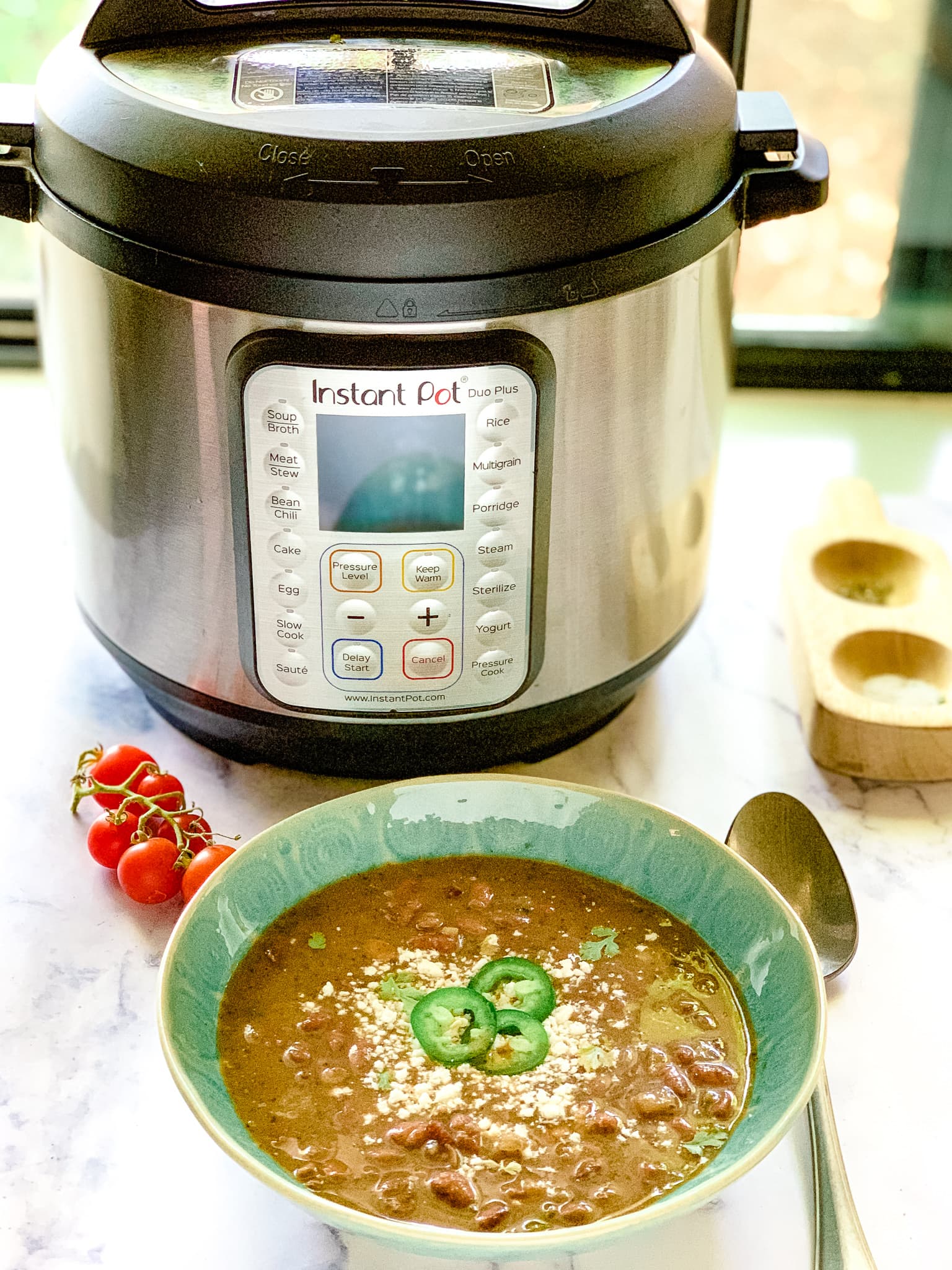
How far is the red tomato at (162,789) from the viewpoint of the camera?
2.74ft

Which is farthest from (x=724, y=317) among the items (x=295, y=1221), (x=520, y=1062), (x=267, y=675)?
(x=295, y=1221)

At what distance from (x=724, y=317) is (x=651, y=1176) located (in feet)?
1.60

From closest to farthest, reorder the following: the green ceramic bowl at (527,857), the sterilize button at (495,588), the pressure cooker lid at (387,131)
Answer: the green ceramic bowl at (527,857), the pressure cooker lid at (387,131), the sterilize button at (495,588)

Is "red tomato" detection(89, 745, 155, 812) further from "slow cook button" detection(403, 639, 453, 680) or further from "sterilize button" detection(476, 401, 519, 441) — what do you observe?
"sterilize button" detection(476, 401, 519, 441)

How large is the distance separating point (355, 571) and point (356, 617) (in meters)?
0.03

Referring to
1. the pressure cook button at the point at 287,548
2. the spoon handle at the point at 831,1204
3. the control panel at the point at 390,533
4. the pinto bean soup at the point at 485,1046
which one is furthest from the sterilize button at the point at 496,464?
the spoon handle at the point at 831,1204

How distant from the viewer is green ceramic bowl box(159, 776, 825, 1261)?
55cm

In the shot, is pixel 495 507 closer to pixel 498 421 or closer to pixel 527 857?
pixel 498 421

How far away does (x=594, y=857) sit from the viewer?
0.77m

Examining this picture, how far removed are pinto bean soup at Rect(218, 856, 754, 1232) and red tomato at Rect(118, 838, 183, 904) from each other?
101 mm

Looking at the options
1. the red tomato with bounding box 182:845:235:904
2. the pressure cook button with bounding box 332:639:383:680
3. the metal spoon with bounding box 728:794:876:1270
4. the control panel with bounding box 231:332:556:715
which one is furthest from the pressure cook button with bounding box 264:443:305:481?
the metal spoon with bounding box 728:794:876:1270

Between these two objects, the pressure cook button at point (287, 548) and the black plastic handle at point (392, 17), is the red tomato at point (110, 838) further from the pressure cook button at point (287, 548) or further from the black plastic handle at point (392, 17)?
the black plastic handle at point (392, 17)

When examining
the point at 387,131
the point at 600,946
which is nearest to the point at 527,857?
the point at 600,946

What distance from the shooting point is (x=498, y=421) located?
2.37ft
